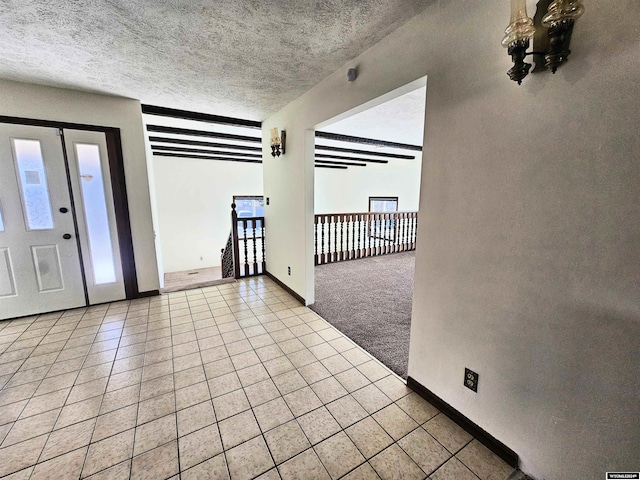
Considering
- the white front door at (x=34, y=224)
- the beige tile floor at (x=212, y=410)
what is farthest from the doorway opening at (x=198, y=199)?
the beige tile floor at (x=212, y=410)

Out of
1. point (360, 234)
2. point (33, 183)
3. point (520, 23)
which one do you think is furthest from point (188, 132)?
point (520, 23)

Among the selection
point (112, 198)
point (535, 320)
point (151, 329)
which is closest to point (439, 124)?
point (535, 320)

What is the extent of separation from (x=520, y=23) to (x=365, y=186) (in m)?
7.97

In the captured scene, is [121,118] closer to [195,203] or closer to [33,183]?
[33,183]

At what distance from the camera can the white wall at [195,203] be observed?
6672mm

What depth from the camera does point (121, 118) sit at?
316cm

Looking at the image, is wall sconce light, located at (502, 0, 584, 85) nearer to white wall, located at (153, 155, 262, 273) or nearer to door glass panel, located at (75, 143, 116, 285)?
door glass panel, located at (75, 143, 116, 285)

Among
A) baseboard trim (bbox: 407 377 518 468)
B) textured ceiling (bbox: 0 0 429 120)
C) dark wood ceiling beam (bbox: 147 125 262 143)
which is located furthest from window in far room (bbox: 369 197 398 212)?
baseboard trim (bbox: 407 377 518 468)

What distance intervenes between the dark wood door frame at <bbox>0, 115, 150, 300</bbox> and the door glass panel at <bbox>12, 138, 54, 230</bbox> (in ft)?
1.17

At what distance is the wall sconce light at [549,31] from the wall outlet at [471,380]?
1.51 meters

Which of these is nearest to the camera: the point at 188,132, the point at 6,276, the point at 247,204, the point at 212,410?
the point at 212,410

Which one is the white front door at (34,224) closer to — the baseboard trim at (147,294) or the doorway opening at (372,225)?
the baseboard trim at (147,294)

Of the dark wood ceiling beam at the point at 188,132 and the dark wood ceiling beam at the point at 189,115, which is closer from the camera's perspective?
the dark wood ceiling beam at the point at 189,115

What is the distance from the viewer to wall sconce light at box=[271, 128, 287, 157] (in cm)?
339
